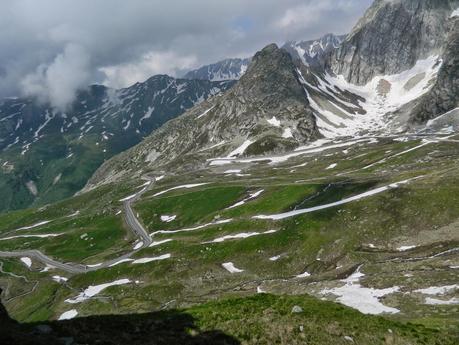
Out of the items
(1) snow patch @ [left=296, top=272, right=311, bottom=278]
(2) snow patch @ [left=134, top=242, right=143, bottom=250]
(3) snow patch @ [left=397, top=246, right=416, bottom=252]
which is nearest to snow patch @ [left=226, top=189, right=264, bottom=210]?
(2) snow patch @ [left=134, top=242, right=143, bottom=250]

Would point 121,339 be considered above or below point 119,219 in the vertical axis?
above

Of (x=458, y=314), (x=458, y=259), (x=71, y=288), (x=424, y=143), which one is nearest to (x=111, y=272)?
(x=71, y=288)

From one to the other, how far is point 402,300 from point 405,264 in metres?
17.4

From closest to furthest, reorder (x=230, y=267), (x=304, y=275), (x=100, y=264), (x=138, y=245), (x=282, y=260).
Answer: (x=304, y=275) → (x=282, y=260) → (x=230, y=267) → (x=100, y=264) → (x=138, y=245)

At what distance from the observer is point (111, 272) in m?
109

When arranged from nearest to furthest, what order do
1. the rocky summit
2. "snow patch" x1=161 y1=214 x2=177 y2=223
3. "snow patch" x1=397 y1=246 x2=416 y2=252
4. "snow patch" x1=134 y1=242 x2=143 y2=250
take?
the rocky summit < "snow patch" x1=397 y1=246 x2=416 y2=252 < "snow patch" x1=134 y1=242 x2=143 y2=250 < "snow patch" x1=161 y1=214 x2=177 y2=223

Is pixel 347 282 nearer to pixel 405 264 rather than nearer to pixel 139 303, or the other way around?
pixel 405 264

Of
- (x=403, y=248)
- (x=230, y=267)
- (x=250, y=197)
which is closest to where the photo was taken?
(x=403, y=248)

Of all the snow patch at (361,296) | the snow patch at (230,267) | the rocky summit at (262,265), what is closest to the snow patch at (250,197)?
the rocky summit at (262,265)

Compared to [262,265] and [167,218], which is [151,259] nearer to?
[262,265]

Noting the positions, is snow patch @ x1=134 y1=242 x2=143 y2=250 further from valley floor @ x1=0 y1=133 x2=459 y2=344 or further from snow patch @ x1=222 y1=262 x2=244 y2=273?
snow patch @ x1=222 y1=262 x2=244 y2=273

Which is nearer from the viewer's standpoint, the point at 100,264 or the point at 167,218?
the point at 100,264

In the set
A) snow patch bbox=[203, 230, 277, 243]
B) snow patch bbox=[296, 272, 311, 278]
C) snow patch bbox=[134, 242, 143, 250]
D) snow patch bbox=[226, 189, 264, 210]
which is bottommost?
snow patch bbox=[296, 272, 311, 278]

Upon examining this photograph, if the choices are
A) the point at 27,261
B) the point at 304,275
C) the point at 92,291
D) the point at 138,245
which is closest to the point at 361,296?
the point at 304,275
